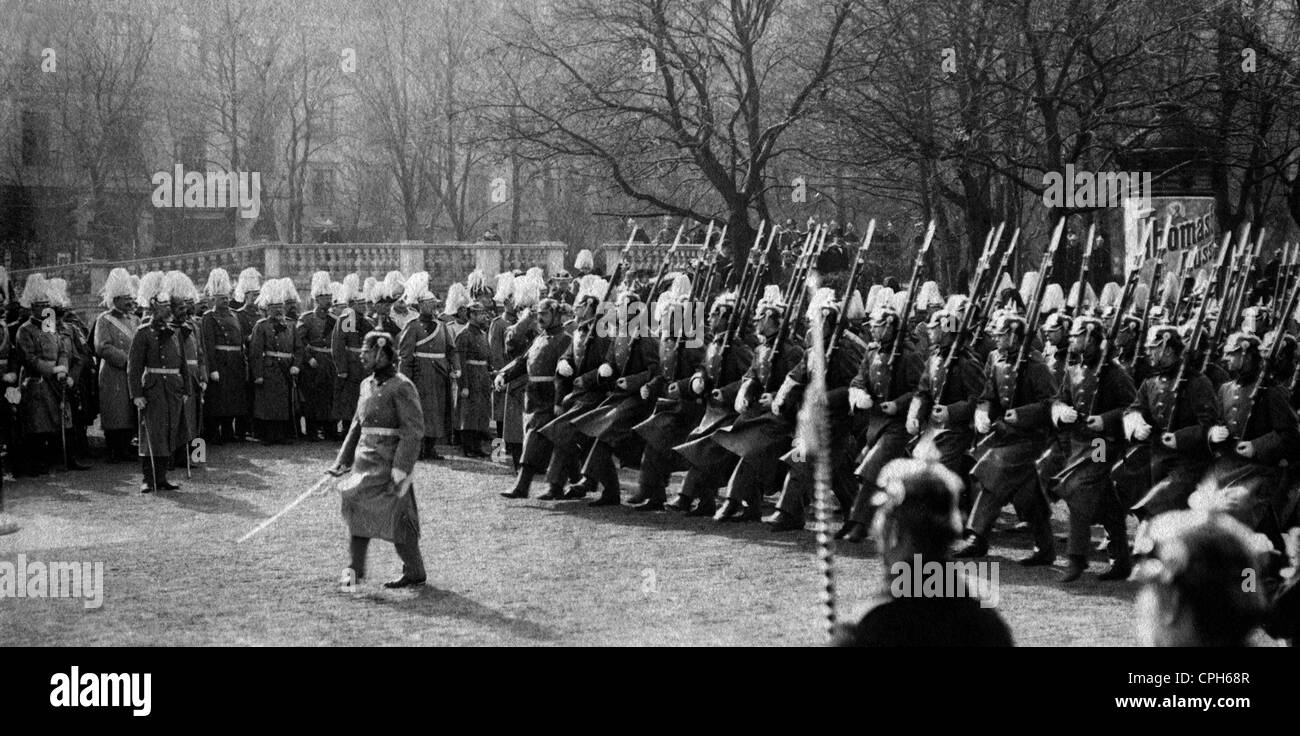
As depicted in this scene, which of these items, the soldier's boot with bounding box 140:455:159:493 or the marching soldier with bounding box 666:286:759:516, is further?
the soldier's boot with bounding box 140:455:159:493

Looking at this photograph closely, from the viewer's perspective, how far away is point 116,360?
16469 millimetres

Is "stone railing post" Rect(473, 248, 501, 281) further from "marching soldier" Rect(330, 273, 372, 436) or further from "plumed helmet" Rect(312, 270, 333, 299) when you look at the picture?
"marching soldier" Rect(330, 273, 372, 436)

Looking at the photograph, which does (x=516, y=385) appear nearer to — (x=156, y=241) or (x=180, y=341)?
(x=180, y=341)

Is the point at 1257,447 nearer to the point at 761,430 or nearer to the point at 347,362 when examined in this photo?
the point at 761,430

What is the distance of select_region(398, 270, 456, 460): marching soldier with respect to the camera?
17.2m

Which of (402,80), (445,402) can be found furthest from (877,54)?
(402,80)

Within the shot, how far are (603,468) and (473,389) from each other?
4379 millimetres

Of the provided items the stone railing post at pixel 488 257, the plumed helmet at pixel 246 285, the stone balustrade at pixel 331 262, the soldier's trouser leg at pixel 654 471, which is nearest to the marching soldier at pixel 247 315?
the plumed helmet at pixel 246 285

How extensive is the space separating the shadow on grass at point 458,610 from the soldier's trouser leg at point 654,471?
364 cm

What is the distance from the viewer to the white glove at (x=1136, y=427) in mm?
10375

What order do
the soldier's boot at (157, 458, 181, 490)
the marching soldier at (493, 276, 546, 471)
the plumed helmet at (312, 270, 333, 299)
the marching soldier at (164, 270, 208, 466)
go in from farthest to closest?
1. the plumed helmet at (312, 270, 333, 299)
2. the marching soldier at (493, 276, 546, 471)
3. the marching soldier at (164, 270, 208, 466)
4. the soldier's boot at (157, 458, 181, 490)

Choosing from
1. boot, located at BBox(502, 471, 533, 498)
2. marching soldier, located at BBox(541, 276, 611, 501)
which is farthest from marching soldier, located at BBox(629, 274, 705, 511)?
boot, located at BBox(502, 471, 533, 498)

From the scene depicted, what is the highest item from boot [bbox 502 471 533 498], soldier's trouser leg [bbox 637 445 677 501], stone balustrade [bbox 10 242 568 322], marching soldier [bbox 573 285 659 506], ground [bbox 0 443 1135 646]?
stone balustrade [bbox 10 242 568 322]

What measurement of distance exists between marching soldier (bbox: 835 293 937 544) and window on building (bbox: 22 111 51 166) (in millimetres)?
28470
